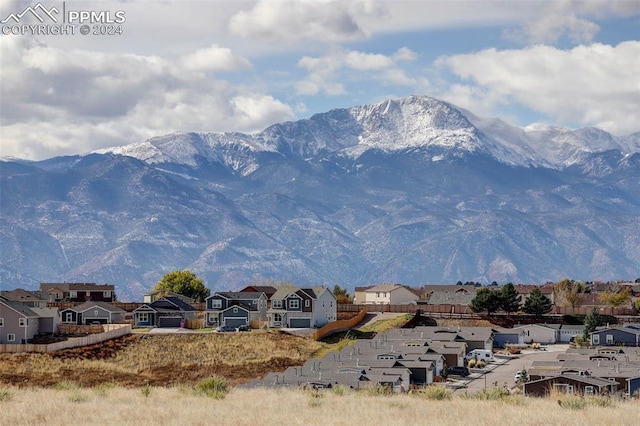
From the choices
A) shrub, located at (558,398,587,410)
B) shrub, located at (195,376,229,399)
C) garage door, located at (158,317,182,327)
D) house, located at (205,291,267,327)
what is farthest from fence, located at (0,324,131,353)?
shrub, located at (558,398,587,410)

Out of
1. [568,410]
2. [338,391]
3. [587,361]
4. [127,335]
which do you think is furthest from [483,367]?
[568,410]

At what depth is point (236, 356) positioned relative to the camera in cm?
10294

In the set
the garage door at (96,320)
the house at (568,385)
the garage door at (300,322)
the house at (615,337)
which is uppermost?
the garage door at (96,320)

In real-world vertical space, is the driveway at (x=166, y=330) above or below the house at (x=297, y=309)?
below

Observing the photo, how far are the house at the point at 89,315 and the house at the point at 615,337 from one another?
54520 mm

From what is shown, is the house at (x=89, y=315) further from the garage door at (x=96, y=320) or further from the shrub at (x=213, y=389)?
the shrub at (x=213, y=389)

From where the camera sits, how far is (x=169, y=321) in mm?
126312

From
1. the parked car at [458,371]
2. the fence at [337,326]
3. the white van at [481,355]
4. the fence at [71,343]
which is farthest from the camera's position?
the fence at [337,326]

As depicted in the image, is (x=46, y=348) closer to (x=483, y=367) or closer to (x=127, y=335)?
(x=127, y=335)

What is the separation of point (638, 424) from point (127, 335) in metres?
83.2

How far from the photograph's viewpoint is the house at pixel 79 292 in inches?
6407

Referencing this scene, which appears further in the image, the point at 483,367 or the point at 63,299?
the point at 63,299

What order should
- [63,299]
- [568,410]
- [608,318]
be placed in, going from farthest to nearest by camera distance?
1. [63,299]
2. [608,318]
3. [568,410]

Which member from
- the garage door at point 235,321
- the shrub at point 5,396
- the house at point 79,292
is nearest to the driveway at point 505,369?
the garage door at point 235,321
